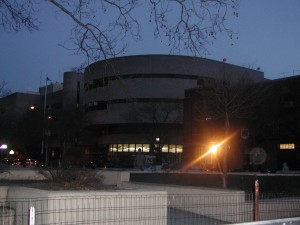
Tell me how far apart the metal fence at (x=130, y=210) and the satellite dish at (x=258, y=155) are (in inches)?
1580

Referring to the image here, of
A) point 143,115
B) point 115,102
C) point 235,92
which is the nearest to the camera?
point 235,92

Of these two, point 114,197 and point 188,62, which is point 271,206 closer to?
point 114,197

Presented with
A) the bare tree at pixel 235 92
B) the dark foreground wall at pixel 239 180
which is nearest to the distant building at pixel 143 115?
the bare tree at pixel 235 92

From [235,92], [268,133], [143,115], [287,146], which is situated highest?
[143,115]

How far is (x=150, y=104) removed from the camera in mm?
79750

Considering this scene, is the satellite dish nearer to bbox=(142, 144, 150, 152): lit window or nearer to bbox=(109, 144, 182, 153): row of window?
bbox=(109, 144, 182, 153): row of window

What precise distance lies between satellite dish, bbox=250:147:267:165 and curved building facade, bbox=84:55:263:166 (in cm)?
2451

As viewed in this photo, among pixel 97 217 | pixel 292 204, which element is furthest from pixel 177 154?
pixel 97 217

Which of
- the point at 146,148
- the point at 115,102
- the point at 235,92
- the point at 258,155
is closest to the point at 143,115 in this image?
the point at 115,102

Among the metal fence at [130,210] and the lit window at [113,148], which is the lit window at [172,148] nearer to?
the lit window at [113,148]

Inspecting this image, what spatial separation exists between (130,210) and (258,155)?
45809 millimetres

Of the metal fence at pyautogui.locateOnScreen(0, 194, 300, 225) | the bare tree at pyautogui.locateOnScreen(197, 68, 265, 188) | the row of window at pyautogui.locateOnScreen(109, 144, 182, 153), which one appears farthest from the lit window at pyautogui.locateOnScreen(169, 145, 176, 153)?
the metal fence at pyautogui.locateOnScreen(0, 194, 300, 225)

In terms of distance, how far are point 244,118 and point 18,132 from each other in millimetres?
46892

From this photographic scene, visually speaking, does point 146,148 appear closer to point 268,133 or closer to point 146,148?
point 146,148
